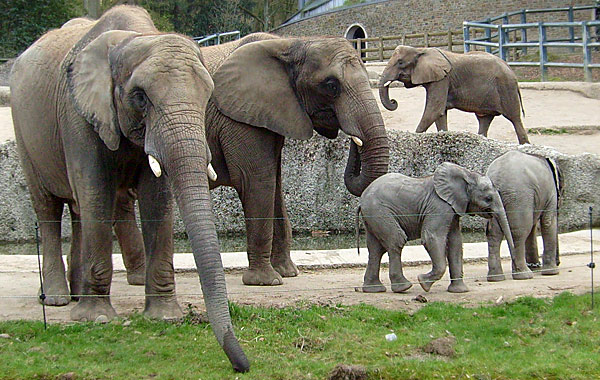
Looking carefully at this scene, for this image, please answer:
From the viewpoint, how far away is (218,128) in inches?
328

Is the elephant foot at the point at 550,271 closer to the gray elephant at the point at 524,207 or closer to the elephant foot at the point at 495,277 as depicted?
the gray elephant at the point at 524,207

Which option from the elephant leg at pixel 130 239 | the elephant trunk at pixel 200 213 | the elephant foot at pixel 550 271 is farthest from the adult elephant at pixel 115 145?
the elephant foot at pixel 550 271

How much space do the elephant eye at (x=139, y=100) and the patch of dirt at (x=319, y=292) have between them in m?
1.56

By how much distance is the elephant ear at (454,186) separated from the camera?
768 centimetres

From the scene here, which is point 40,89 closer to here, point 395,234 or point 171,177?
point 171,177

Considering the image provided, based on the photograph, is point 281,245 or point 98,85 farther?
point 281,245

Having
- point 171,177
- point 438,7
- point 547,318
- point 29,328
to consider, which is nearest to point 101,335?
point 29,328

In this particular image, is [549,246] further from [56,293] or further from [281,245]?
[56,293]

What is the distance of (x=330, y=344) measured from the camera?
6156 millimetres

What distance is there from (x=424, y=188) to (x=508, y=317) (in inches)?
59.3

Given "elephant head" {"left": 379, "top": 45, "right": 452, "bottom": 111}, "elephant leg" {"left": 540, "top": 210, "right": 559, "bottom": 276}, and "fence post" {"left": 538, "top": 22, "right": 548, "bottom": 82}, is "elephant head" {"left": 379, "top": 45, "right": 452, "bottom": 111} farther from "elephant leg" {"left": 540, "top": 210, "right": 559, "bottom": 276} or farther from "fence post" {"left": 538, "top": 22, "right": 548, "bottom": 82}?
"fence post" {"left": 538, "top": 22, "right": 548, "bottom": 82}

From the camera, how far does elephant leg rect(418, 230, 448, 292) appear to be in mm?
7535

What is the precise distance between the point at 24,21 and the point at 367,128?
24992mm

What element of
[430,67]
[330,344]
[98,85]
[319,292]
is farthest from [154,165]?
[430,67]
